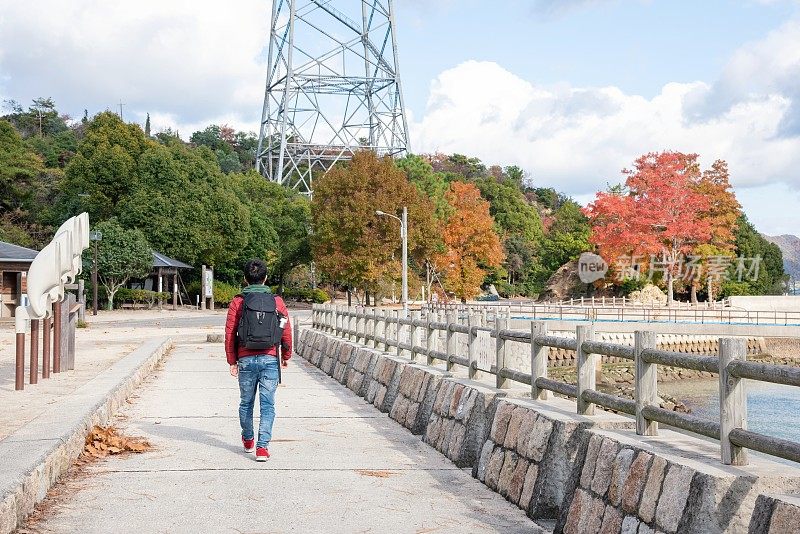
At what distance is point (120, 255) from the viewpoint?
6134 cm

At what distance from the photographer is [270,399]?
Answer: 963 centimetres

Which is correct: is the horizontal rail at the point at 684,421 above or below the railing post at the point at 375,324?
below

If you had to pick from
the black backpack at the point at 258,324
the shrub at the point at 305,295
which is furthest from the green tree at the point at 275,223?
the black backpack at the point at 258,324

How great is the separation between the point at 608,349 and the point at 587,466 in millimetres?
908

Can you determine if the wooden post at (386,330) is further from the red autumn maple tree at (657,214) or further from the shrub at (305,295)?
the shrub at (305,295)

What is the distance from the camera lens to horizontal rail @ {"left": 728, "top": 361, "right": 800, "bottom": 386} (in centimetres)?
469

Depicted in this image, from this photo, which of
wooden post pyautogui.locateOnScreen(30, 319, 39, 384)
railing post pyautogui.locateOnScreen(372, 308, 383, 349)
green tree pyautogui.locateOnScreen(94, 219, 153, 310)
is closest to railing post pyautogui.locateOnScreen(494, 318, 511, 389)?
railing post pyautogui.locateOnScreen(372, 308, 383, 349)

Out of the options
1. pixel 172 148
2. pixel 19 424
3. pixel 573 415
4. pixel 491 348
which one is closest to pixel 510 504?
pixel 573 415

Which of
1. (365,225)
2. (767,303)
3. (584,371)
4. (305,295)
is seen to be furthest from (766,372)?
(305,295)

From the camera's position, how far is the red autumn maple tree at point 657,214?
60.7 metres

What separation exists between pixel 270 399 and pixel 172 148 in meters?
67.2

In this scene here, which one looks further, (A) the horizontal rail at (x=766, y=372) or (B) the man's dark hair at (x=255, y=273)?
(B) the man's dark hair at (x=255, y=273)

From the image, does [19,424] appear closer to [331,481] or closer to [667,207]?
[331,481]

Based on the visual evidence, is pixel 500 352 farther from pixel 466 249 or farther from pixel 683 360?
pixel 466 249
